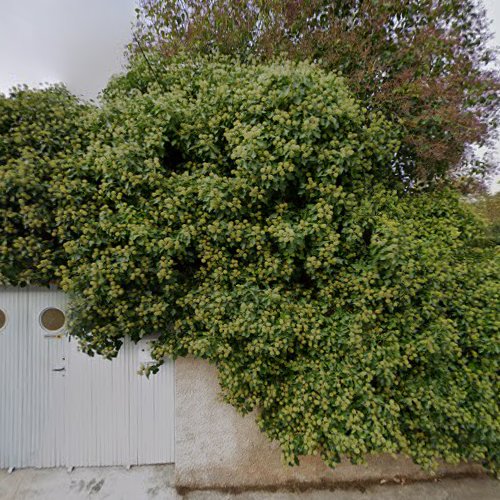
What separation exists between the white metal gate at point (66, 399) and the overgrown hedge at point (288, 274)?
0.78 metres

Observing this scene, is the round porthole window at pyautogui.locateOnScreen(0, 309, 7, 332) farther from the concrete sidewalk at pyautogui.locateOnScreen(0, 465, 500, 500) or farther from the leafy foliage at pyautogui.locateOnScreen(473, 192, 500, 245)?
the leafy foliage at pyautogui.locateOnScreen(473, 192, 500, 245)

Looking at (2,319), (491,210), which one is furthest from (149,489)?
(491,210)

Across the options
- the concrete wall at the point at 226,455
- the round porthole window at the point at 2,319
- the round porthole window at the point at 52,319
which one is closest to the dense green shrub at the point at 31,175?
the round porthole window at the point at 52,319

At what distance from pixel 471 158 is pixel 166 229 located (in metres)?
4.31

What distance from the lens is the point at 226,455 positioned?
326 cm

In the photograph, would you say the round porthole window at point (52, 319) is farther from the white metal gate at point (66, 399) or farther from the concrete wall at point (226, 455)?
the concrete wall at point (226, 455)

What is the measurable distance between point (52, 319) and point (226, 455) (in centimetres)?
295

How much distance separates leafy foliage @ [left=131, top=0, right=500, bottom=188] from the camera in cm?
331

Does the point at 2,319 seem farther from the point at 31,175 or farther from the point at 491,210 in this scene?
the point at 491,210

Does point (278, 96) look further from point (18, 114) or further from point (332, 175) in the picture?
point (18, 114)

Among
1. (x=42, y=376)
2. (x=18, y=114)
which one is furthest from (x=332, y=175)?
(x=42, y=376)

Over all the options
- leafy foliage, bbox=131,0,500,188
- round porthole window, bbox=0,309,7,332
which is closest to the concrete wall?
round porthole window, bbox=0,309,7,332

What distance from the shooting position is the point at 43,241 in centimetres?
280

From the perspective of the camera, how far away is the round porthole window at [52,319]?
3480 millimetres
